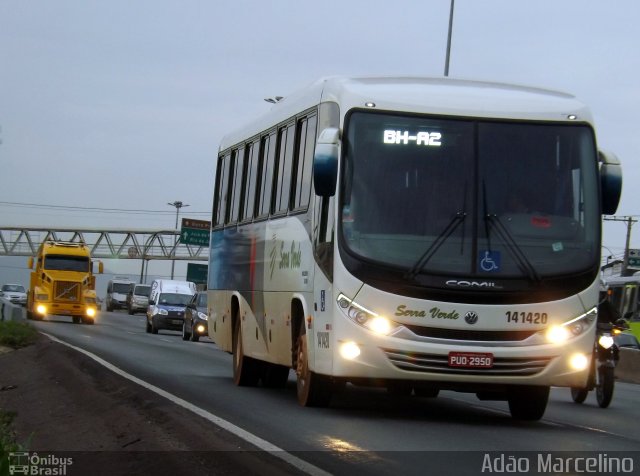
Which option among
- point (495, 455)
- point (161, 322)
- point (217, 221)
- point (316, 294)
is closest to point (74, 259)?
point (161, 322)

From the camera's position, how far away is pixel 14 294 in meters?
88.2

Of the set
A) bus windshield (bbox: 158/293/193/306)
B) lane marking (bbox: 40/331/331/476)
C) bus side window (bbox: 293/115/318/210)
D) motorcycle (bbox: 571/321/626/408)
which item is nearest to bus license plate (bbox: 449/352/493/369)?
lane marking (bbox: 40/331/331/476)

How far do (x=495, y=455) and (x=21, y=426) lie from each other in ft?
22.8

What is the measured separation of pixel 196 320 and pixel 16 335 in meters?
11.8

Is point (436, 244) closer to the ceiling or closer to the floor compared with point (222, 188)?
closer to the floor

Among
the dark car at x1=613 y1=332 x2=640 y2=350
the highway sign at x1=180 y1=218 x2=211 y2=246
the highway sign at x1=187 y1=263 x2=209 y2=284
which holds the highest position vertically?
the highway sign at x1=180 y1=218 x2=211 y2=246

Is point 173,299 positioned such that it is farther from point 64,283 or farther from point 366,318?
point 366,318

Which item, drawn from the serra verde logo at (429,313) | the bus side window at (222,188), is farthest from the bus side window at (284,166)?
the bus side window at (222,188)

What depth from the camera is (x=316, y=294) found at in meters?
14.4

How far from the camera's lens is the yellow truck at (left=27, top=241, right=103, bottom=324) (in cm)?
5606

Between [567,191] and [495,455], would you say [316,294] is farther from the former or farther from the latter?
[495,455]

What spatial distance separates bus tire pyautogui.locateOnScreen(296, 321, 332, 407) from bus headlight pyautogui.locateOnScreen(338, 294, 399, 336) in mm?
1266

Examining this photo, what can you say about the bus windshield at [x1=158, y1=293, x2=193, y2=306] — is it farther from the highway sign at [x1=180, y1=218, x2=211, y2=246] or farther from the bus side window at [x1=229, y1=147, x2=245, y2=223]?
the highway sign at [x1=180, y1=218, x2=211, y2=246]

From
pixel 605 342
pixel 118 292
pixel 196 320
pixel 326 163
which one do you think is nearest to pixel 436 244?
pixel 326 163
